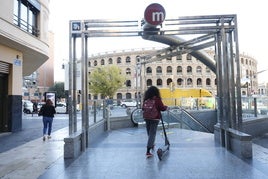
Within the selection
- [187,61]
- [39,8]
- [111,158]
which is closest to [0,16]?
[39,8]

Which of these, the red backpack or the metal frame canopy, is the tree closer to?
the metal frame canopy

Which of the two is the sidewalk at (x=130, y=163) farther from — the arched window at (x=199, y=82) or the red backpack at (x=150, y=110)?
the arched window at (x=199, y=82)

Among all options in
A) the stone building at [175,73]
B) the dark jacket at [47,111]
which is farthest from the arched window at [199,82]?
the dark jacket at [47,111]

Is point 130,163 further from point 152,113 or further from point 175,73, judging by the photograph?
point 175,73

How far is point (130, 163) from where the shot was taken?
21.7 ft

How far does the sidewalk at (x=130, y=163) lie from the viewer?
225 inches

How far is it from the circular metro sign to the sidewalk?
12.0 ft

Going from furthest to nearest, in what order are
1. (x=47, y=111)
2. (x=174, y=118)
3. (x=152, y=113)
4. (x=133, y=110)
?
(x=174, y=118), (x=133, y=110), (x=47, y=111), (x=152, y=113)

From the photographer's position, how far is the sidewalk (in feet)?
18.7

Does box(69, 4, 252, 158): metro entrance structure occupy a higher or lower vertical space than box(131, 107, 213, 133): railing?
higher

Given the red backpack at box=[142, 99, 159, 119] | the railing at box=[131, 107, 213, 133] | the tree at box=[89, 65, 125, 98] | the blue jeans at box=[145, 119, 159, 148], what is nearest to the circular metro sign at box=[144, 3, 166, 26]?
the red backpack at box=[142, 99, 159, 119]

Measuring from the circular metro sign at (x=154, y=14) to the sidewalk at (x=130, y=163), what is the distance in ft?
12.0

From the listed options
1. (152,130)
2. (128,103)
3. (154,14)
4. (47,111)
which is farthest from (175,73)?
(152,130)

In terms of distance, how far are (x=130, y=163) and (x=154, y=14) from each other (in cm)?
418
